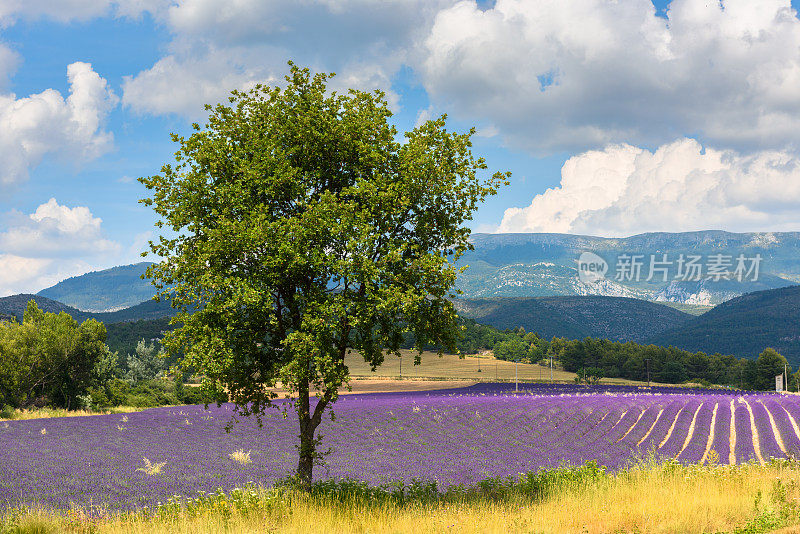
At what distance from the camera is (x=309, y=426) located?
15.9 metres

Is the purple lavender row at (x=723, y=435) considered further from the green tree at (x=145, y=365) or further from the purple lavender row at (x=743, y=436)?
the green tree at (x=145, y=365)

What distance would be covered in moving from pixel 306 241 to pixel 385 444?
20497 millimetres

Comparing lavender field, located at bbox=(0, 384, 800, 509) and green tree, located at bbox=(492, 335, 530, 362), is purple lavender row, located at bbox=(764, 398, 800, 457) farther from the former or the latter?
green tree, located at bbox=(492, 335, 530, 362)

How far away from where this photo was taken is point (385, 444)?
32.2 meters

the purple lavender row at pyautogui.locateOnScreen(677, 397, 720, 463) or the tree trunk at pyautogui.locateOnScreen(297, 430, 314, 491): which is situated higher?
the tree trunk at pyautogui.locateOnScreen(297, 430, 314, 491)

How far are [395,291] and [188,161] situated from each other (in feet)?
20.5

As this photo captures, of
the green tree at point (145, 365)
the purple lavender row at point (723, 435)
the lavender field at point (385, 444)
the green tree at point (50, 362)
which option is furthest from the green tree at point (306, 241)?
the green tree at point (145, 365)

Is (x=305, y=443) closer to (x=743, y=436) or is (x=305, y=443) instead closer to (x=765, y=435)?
(x=743, y=436)

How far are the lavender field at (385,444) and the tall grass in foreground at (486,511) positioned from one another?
11.2ft

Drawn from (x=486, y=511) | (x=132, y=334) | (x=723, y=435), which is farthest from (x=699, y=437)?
(x=132, y=334)

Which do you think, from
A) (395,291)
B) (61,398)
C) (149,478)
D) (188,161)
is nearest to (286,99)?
(188,161)

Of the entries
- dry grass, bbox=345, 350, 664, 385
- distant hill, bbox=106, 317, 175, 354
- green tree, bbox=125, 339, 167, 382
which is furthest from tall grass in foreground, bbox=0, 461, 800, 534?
distant hill, bbox=106, 317, 175, 354

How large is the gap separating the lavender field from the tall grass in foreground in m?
3.42

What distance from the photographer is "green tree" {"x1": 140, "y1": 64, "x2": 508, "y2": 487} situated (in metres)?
13.7
